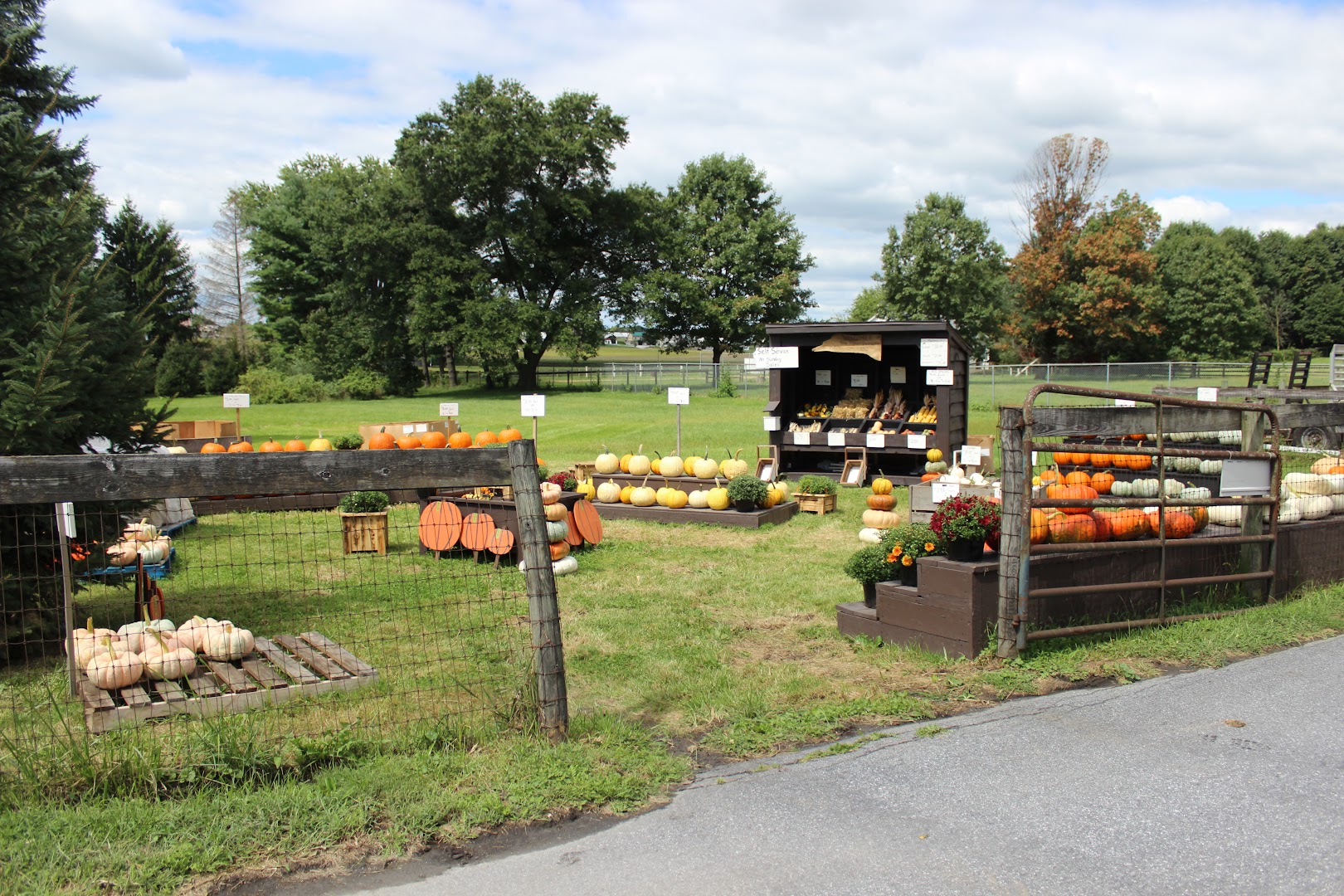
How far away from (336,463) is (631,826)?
2100 mm

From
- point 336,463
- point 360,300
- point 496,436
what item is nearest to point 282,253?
point 360,300

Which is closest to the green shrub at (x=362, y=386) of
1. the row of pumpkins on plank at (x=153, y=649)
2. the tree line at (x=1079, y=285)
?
the tree line at (x=1079, y=285)

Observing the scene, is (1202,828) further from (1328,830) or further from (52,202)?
(52,202)

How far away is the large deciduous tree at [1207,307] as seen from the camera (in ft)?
189

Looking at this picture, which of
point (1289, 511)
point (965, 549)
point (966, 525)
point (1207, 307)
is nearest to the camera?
point (966, 525)

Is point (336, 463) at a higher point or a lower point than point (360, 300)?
lower

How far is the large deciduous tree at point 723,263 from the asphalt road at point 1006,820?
48.7 m

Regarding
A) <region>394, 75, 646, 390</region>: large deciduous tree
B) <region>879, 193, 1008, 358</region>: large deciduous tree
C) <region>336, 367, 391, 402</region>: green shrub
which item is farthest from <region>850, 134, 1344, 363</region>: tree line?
<region>336, 367, 391, 402</region>: green shrub

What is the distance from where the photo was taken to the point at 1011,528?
5.69m

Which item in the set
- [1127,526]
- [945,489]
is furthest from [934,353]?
[1127,526]

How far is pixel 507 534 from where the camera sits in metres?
9.20

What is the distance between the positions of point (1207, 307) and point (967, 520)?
60.7 meters

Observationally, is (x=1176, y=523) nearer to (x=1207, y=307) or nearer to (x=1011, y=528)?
(x=1011, y=528)

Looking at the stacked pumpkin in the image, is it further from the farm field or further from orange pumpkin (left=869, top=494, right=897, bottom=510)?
orange pumpkin (left=869, top=494, right=897, bottom=510)
